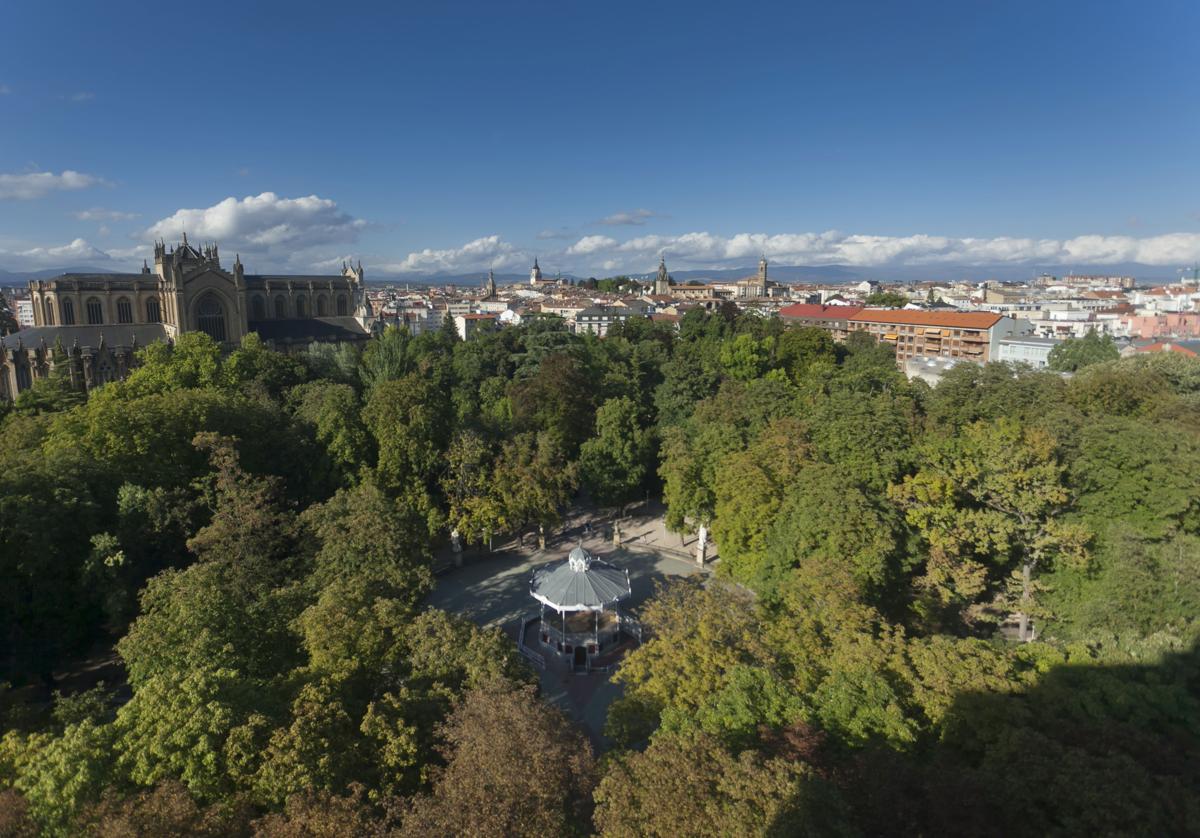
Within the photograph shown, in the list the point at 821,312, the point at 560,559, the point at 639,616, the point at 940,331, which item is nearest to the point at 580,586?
the point at 639,616

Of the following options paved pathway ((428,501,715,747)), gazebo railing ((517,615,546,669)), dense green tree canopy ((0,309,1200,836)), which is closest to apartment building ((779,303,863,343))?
dense green tree canopy ((0,309,1200,836))

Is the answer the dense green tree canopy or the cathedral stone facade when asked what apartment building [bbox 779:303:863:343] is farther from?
the cathedral stone facade

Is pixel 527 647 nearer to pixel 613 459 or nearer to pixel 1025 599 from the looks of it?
pixel 613 459

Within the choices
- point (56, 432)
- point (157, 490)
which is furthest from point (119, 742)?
point (56, 432)

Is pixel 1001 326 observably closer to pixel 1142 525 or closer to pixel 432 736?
pixel 1142 525

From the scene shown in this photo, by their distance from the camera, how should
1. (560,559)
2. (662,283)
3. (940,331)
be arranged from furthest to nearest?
1. (662,283)
2. (940,331)
3. (560,559)

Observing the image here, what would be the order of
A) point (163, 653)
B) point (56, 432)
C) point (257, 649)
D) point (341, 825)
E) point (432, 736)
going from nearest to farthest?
point (341, 825)
point (432, 736)
point (163, 653)
point (257, 649)
point (56, 432)
